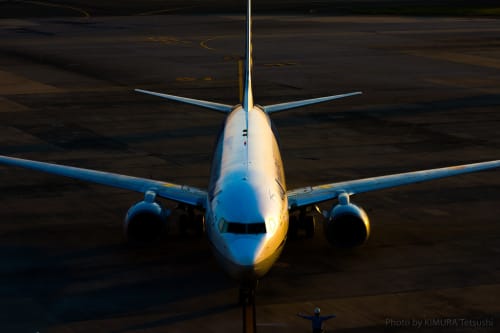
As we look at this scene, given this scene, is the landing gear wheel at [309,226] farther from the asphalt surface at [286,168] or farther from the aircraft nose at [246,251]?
the aircraft nose at [246,251]

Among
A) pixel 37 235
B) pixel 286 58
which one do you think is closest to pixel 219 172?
pixel 37 235

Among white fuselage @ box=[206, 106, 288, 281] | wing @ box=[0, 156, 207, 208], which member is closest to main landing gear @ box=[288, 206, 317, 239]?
white fuselage @ box=[206, 106, 288, 281]

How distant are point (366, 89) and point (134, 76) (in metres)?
19.4

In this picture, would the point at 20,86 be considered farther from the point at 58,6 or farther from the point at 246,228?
the point at 58,6

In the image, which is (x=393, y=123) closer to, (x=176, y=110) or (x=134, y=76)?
(x=176, y=110)

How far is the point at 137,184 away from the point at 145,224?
2.79 meters

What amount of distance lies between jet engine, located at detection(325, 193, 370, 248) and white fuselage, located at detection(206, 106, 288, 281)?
234 centimetres

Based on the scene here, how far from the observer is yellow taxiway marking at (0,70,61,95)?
228ft

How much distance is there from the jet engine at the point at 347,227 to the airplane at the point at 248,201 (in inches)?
1.3

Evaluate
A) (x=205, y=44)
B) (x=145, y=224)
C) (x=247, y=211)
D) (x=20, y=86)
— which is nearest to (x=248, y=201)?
(x=247, y=211)

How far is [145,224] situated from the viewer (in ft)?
104

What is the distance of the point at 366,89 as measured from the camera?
69.4 meters

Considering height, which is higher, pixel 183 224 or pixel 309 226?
pixel 183 224

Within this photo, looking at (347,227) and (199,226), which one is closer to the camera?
(347,227)
